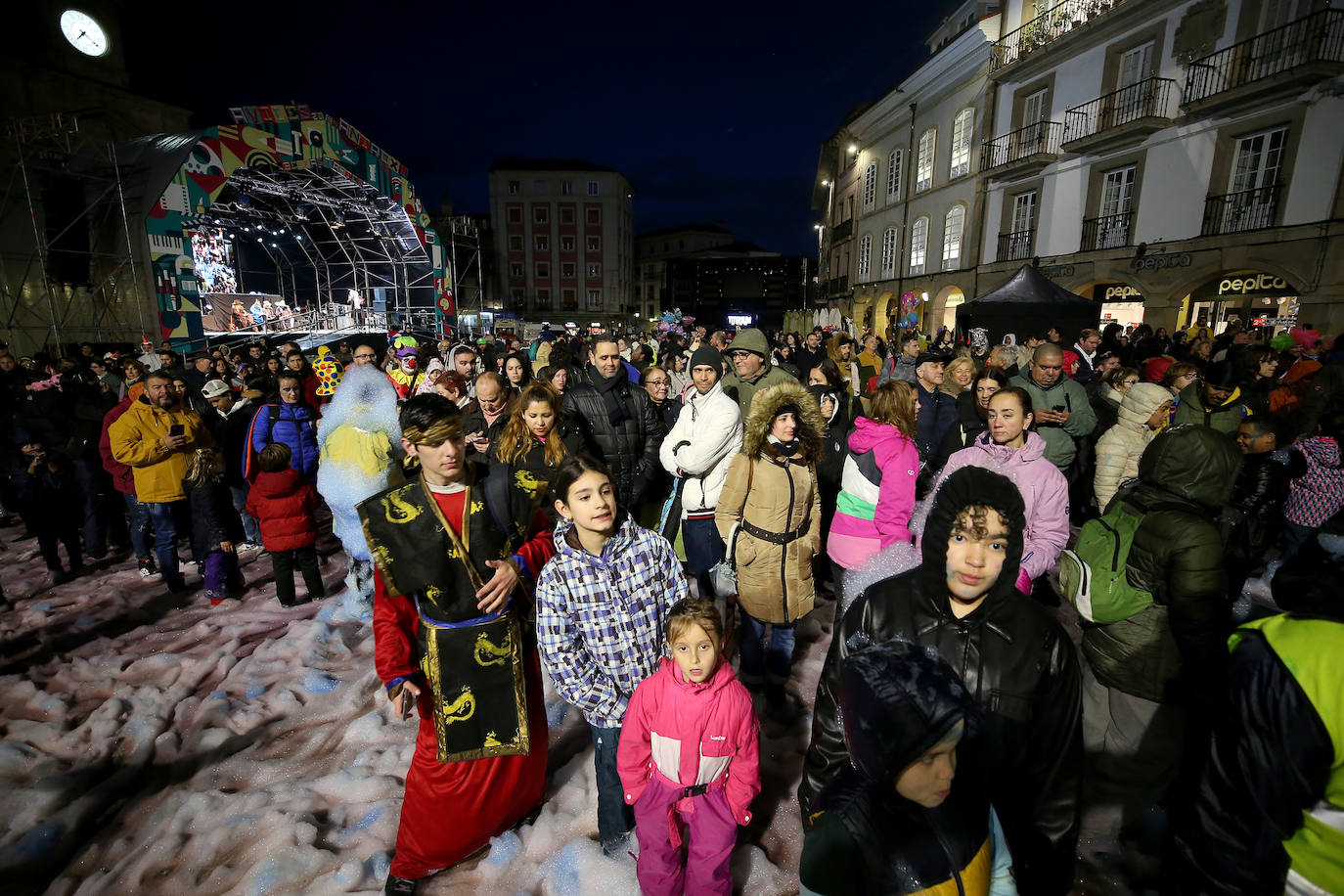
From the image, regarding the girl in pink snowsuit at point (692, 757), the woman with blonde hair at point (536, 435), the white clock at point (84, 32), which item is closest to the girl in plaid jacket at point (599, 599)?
the girl in pink snowsuit at point (692, 757)

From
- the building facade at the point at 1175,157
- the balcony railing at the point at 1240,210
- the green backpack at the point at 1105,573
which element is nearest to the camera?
the green backpack at the point at 1105,573

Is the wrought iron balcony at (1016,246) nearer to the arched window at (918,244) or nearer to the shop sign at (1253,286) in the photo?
the arched window at (918,244)

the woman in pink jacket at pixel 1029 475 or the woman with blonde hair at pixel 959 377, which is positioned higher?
the woman with blonde hair at pixel 959 377

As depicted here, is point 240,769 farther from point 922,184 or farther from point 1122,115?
point 922,184

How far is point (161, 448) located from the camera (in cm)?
453

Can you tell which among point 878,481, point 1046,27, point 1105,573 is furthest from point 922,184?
point 1105,573

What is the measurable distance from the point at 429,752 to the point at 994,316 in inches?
483

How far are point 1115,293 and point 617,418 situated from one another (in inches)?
734

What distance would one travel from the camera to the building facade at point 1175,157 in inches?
426

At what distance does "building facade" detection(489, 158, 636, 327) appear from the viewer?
5431 cm

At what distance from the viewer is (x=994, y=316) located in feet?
36.8

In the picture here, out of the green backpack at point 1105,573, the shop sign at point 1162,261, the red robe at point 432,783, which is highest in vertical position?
the shop sign at point 1162,261

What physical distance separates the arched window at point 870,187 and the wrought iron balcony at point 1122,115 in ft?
37.1

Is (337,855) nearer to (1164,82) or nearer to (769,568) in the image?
(769,568)
